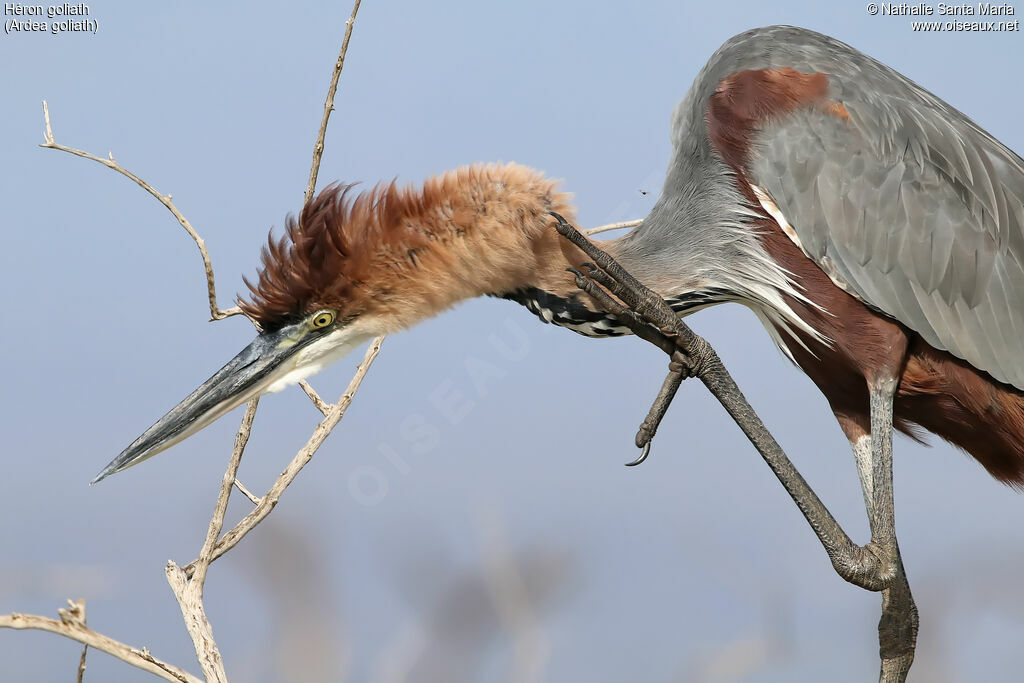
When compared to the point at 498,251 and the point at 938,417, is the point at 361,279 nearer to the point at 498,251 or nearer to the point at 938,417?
the point at 498,251

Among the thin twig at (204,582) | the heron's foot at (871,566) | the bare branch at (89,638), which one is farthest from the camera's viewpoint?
the heron's foot at (871,566)

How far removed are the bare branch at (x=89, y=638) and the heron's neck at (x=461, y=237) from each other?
3.57ft

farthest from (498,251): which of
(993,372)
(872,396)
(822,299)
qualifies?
(993,372)

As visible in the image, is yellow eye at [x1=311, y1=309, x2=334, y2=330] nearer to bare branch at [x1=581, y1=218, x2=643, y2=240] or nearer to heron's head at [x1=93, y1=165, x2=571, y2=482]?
heron's head at [x1=93, y1=165, x2=571, y2=482]

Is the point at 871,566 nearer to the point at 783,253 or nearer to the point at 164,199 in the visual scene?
the point at 783,253

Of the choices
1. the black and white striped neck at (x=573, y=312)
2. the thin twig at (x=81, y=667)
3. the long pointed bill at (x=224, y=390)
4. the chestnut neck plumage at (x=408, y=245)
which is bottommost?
the thin twig at (x=81, y=667)

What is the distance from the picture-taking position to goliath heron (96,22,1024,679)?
272 centimetres

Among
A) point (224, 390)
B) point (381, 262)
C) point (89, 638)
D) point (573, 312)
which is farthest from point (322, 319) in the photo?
point (89, 638)

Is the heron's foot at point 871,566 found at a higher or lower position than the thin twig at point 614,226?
lower

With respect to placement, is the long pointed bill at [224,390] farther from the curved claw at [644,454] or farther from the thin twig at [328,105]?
the curved claw at [644,454]

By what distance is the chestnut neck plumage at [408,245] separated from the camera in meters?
2.70

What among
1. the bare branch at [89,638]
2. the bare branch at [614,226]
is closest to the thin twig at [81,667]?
the bare branch at [89,638]

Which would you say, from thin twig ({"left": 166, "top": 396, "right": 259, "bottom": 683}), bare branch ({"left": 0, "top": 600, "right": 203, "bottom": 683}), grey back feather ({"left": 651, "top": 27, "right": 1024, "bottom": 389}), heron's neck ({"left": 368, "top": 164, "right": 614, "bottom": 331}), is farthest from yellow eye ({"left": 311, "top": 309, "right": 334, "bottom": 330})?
grey back feather ({"left": 651, "top": 27, "right": 1024, "bottom": 389})

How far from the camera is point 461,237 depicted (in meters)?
2.71
